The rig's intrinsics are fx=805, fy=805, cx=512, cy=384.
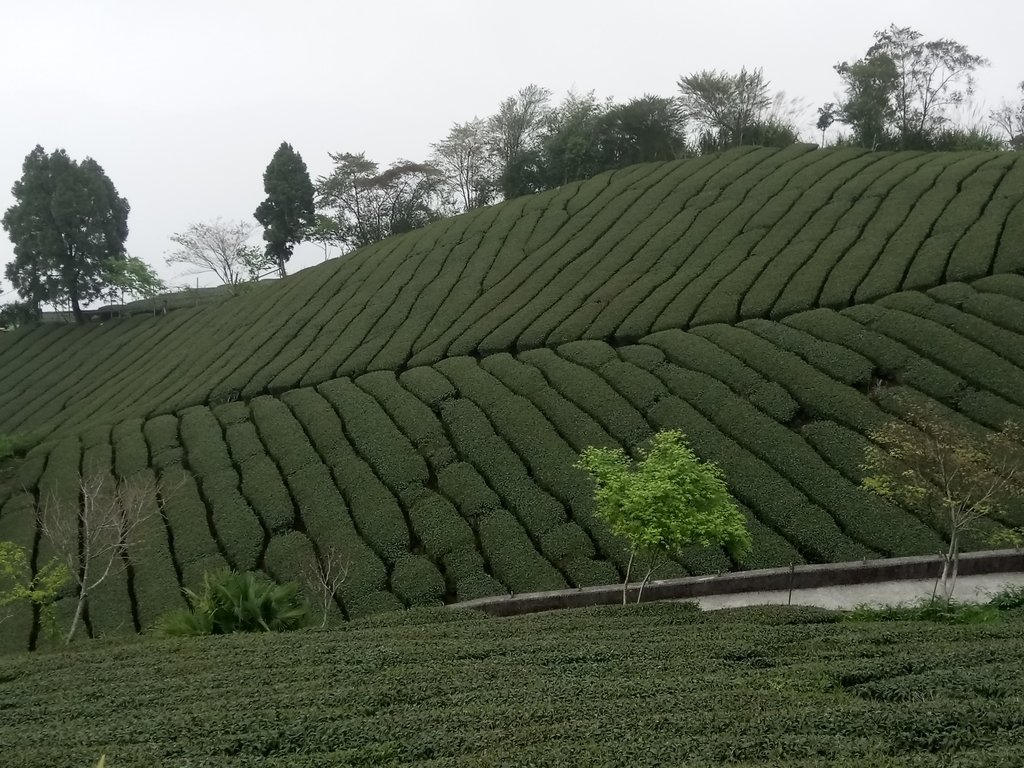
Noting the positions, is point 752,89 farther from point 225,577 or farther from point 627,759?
point 627,759

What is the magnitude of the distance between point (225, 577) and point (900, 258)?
2276 cm

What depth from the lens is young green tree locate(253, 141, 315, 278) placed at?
53.6 m

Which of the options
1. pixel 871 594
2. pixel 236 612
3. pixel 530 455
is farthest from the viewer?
pixel 530 455

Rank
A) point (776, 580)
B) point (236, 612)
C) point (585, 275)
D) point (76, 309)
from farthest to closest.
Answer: point (76, 309), point (585, 275), point (776, 580), point (236, 612)

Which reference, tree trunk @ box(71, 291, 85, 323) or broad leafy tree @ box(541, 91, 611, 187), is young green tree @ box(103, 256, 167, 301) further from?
broad leafy tree @ box(541, 91, 611, 187)

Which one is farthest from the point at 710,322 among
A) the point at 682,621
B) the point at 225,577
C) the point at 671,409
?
the point at 225,577

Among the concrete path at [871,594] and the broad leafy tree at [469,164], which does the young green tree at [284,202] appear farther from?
the concrete path at [871,594]

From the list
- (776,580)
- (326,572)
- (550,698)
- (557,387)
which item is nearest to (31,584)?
(326,572)

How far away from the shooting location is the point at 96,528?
62.7 feet

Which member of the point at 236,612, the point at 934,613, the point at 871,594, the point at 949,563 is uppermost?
the point at 236,612

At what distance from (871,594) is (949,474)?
2743mm

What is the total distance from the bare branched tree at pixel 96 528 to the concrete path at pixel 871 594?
1243 centimetres

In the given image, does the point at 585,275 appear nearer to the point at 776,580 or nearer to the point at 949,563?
the point at 776,580

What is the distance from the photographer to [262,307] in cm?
3931
